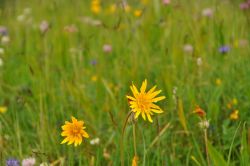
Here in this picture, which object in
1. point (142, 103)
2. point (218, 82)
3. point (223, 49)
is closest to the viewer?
point (142, 103)

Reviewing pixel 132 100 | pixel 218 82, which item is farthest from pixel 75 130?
pixel 218 82

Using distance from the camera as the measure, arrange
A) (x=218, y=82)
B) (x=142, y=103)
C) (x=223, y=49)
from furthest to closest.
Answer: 1. (x=223, y=49)
2. (x=218, y=82)
3. (x=142, y=103)

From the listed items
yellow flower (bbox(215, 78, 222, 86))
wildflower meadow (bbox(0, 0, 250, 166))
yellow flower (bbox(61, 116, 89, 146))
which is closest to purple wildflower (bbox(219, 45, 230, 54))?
wildflower meadow (bbox(0, 0, 250, 166))

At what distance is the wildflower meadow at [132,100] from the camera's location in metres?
1.27

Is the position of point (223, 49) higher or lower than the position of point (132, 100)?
higher

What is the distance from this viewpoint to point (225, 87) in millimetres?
1686

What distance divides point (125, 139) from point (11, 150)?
0.37 meters

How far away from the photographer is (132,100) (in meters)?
0.92

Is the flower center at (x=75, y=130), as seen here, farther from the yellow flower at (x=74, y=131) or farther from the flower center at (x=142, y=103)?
the flower center at (x=142, y=103)

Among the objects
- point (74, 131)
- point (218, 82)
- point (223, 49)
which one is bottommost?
point (74, 131)

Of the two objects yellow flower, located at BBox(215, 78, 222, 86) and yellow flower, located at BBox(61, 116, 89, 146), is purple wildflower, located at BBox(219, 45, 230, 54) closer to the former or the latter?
yellow flower, located at BBox(215, 78, 222, 86)

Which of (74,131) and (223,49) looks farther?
(223,49)

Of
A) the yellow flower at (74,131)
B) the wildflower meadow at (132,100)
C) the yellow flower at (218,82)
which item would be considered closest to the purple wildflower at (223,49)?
the wildflower meadow at (132,100)

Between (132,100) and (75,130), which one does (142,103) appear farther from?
(75,130)
